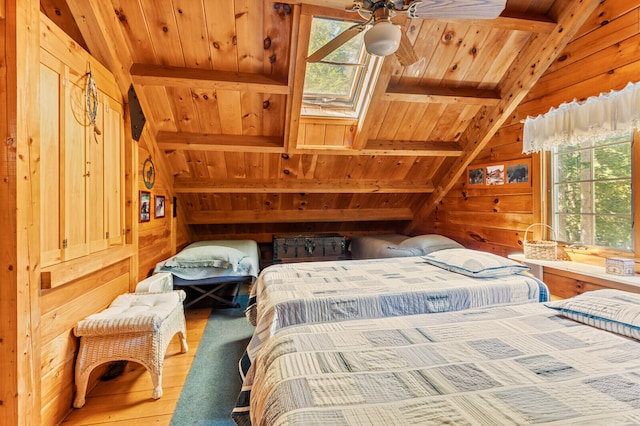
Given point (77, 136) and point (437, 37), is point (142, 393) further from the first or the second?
point (437, 37)

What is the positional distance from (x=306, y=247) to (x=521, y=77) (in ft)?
10.6

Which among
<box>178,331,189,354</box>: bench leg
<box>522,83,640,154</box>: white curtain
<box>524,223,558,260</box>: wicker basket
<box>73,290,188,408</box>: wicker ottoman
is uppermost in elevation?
<box>522,83,640,154</box>: white curtain

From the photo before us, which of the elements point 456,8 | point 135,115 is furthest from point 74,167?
point 456,8

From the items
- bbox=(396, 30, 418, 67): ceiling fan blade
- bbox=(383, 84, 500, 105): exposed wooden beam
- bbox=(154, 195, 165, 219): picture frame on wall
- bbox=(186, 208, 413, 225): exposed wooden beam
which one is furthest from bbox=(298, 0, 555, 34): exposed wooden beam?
bbox=(154, 195, 165, 219): picture frame on wall

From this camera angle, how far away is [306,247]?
4469mm

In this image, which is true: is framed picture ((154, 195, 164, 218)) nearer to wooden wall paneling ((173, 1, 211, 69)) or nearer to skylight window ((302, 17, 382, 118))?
wooden wall paneling ((173, 1, 211, 69))

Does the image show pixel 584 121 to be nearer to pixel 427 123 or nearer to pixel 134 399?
pixel 427 123

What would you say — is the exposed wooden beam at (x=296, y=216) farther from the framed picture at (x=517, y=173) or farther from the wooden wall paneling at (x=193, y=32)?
the wooden wall paneling at (x=193, y=32)

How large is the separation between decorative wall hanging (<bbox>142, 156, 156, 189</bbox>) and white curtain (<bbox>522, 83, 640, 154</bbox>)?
141 inches

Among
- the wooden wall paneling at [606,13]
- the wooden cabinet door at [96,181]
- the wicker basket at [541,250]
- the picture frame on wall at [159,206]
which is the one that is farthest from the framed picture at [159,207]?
the wooden wall paneling at [606,13]

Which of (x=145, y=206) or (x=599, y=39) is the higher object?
(x=599, y=39)

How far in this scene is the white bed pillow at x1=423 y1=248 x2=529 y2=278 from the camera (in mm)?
2285

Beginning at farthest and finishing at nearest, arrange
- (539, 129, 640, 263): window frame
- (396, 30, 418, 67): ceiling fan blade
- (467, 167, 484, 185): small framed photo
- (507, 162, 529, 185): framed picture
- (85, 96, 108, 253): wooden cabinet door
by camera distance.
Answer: (467, 167, 484, 185): small framed photo, (507, 162, 529, 185): framed picture, (539, 129, 640, 263): window frame, (85, 96, 108, 253): wooden cabinet door, (396, 30, 418, 67): ceiling fan blade

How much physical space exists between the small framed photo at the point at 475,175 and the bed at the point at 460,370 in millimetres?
2258
